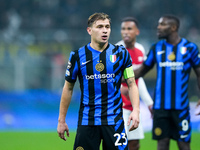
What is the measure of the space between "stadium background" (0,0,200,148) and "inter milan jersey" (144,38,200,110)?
435 cm

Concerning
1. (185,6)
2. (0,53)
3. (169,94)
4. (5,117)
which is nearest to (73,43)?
(0,53)

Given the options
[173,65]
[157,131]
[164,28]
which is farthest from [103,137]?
[164,28]

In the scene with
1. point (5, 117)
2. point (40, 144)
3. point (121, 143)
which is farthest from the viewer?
point (5, 117)

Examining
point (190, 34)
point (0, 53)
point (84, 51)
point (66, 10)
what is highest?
point (66, 10)

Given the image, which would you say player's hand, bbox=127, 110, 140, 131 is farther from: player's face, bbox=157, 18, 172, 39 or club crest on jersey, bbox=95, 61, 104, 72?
player's face, bbox=157, 18, 172, 39

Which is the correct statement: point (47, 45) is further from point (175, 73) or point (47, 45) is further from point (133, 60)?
point (175, 73)

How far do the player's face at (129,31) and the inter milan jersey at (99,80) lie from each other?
1.98 meters

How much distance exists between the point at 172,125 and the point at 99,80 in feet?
6.93

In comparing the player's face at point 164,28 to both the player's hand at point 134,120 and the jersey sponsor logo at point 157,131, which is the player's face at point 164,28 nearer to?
the jersey sponsor logo at point 157,131

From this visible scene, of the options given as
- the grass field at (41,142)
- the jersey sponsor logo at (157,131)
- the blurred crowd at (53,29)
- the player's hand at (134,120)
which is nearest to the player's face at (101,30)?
the player's hand at (134,120)

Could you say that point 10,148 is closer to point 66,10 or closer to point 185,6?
point 66,10

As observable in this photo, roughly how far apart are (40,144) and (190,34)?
29.7 feet

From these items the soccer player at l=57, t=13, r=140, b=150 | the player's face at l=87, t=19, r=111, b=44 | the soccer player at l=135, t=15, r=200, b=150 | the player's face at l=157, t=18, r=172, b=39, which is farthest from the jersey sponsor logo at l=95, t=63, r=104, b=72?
the player's face at l=157, t=18, r=172, b=39

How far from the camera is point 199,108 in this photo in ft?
18.9
